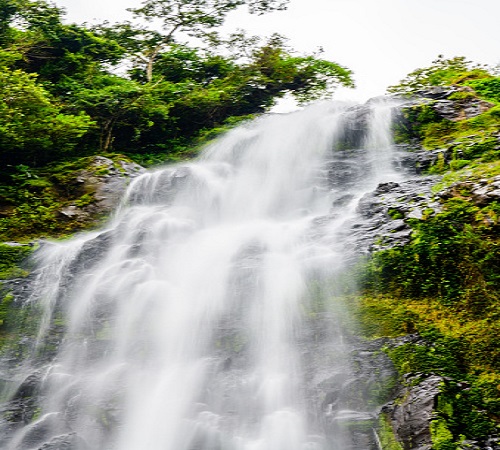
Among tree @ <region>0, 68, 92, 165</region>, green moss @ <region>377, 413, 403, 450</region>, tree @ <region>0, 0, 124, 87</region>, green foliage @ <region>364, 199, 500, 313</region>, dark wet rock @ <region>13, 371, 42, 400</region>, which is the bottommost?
→ dark wet rock @ <region>13, 371, 42, 400</region>

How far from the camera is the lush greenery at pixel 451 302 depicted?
187 inches

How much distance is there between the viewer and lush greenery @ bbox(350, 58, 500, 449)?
4.75 m

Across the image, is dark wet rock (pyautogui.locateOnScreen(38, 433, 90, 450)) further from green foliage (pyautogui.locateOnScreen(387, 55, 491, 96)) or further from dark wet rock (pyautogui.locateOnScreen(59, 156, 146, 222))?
green foliage (pyautogui.locateOnScreen(387, 55, 491, 96))

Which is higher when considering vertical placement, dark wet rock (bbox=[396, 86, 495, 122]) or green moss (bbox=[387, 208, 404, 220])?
dark wet rock (bbox=[396, 86, 495, 122])

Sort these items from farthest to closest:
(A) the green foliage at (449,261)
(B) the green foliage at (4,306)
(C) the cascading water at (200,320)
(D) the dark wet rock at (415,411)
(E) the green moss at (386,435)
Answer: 1. (B) the green foliage at (4,306)
2. (A) the green foliage at (449,261)
3. (C) the cascading water at (200,320)
4. (E) the green moss at (386,435)
5. (D) the dark wet rock at (415,411)

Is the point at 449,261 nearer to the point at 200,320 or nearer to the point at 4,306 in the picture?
the point at 200,320

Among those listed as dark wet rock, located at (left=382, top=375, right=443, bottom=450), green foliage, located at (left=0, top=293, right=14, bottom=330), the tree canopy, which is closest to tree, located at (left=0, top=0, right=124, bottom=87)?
the tree canopy

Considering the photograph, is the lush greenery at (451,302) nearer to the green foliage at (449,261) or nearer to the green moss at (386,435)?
the green foliage at (449,261)

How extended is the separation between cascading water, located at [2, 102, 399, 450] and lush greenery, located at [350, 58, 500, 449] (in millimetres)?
695

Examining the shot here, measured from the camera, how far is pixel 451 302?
19.5ft

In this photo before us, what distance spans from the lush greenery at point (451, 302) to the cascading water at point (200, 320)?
695mm

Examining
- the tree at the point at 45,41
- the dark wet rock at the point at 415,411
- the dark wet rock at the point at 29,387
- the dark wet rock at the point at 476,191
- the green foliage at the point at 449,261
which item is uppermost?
the tree at the point at 45,41

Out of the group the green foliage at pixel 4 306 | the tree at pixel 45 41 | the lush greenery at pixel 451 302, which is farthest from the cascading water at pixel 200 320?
the tree at pixel 45 41

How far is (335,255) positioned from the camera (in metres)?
7.32
